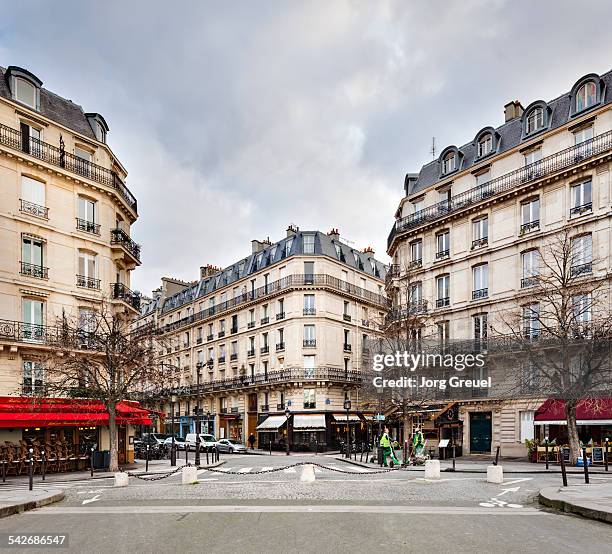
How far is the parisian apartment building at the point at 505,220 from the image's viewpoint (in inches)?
1111

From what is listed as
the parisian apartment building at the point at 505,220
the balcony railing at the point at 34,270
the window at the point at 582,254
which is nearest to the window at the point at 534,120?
the parisian apartment building at the point at 505,220

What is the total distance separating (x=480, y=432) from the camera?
1287 inches

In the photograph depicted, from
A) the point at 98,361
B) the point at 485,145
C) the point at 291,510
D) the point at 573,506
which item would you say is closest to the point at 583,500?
the point at 573,506

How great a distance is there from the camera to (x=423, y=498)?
14.4 meters

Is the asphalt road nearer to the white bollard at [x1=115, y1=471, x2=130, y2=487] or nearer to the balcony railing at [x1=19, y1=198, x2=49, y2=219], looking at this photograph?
the white bollard at [x1=115, y1=471, x2=130, y2=487]

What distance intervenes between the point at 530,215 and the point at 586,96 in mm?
6340

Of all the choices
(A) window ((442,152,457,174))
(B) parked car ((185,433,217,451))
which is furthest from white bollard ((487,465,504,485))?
(B) parked car ((185,433,217,451))

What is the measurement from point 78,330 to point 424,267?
2149 centimetres

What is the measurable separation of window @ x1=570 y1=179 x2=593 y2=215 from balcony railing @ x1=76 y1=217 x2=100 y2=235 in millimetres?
23005

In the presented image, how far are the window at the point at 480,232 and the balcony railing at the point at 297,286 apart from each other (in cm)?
966

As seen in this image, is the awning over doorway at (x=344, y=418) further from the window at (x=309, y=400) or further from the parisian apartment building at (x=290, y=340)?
the window at (x=309, y=400)

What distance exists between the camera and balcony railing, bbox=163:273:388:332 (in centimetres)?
4691

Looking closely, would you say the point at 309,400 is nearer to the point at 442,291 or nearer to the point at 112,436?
the point at 442,291

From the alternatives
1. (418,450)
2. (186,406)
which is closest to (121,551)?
(418,450)
